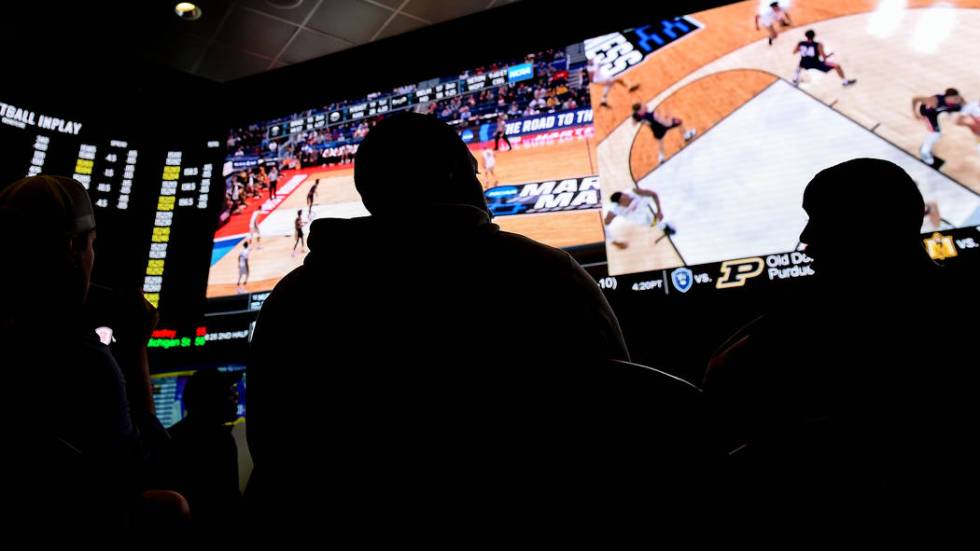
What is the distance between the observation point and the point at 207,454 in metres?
Answer: 2.58

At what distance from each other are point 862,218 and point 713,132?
203cm

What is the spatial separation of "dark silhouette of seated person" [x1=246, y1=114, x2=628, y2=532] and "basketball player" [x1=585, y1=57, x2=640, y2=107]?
280 cm

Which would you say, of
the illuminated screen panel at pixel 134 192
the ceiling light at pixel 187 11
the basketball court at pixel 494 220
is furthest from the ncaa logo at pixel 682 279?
the ceiling light at pixel 187 11

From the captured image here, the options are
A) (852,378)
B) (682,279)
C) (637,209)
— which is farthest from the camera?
(637,209)

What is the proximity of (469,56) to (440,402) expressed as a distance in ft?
12.3

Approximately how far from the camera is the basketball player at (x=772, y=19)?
11.1 feet

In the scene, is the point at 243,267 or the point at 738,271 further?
the point at 243,267

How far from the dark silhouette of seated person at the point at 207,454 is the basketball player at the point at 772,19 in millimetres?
3086

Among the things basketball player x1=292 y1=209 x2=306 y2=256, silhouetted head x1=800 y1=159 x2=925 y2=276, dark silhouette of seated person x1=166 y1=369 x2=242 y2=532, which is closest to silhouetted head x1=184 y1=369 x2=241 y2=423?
dark silhouette of seated person x1=166 y1=369 x2=242 y2=532

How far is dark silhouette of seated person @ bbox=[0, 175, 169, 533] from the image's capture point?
Result: 3.31 ft

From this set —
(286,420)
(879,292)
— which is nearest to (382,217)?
(286,420)

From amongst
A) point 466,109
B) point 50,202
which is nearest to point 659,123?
point 466,109

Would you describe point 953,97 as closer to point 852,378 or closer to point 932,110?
point 932,110

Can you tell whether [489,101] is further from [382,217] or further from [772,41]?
[382,217]
